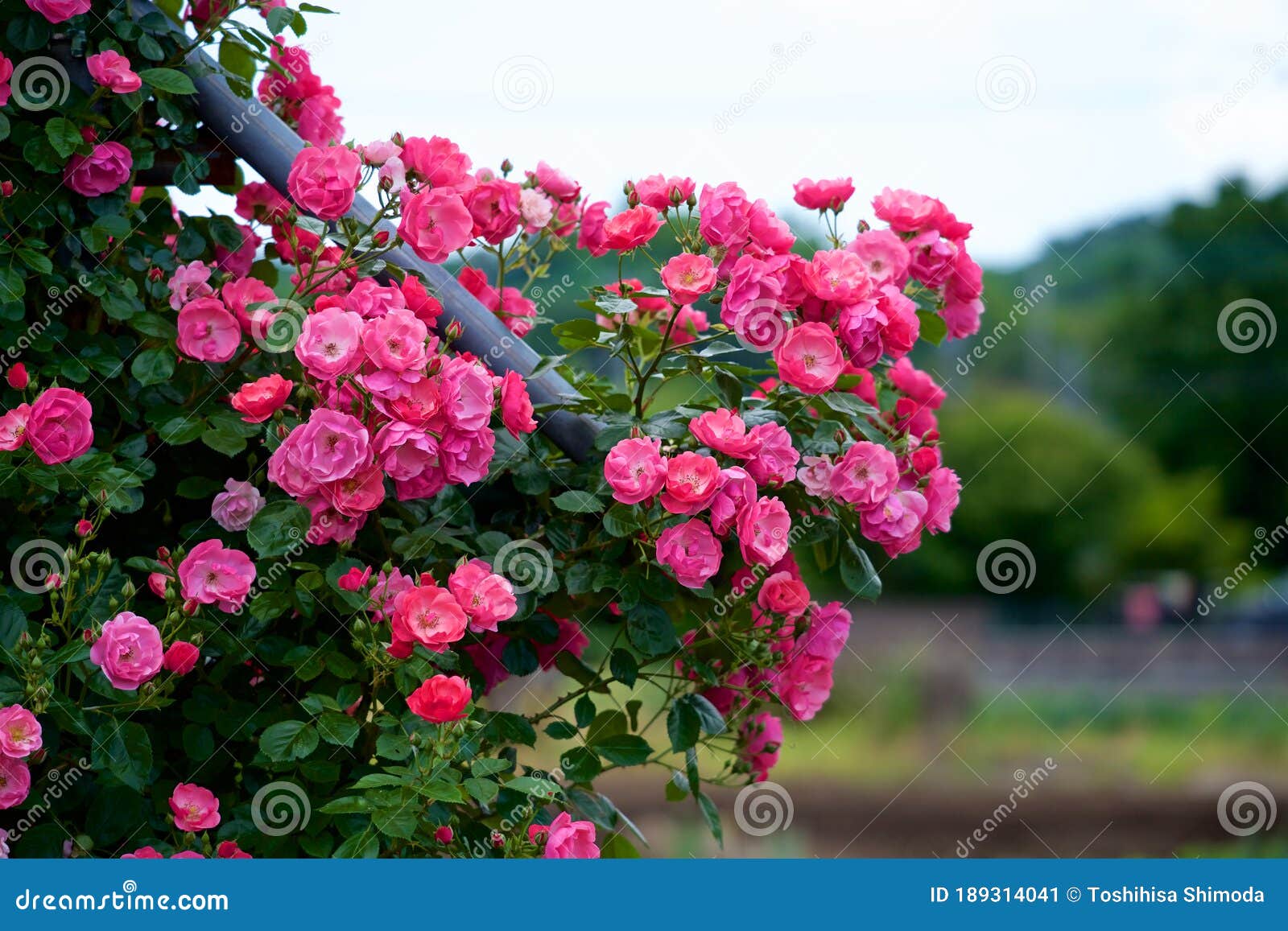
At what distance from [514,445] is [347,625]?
1.10 ft

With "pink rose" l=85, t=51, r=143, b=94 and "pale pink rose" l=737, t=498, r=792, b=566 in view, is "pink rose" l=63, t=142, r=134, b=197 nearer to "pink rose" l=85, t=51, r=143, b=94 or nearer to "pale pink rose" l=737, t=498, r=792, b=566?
"pink rose" l=85, t=51, r=143, b=94

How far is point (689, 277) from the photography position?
63.4 inches

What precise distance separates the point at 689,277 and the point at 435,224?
→ 0.35 meters

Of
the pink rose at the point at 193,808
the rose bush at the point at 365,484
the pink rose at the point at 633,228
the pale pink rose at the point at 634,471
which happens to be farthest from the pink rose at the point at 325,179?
the pink rose at the point at 193,808

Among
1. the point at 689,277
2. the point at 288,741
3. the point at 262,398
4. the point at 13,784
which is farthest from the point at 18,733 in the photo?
the point at 689,277

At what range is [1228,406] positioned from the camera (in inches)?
1000

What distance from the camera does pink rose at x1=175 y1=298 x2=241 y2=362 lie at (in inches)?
63.1

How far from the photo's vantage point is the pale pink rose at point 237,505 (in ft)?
5.09

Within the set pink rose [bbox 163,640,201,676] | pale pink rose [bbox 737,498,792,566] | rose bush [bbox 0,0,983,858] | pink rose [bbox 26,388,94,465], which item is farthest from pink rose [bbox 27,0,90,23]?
pale pink rose [bbox 737,498,792,566]

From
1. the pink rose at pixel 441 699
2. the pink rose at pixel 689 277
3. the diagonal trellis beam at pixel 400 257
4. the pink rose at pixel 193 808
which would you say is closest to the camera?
the pink rose at pixel 441 699

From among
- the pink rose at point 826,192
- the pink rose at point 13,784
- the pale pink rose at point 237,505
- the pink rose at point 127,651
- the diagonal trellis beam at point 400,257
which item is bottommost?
the pink rose at point 13,784

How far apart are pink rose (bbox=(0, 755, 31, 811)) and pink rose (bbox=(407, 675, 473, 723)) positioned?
0.49 metres

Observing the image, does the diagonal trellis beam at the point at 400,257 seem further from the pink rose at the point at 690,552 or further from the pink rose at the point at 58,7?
the pink rose at the point at 690,552

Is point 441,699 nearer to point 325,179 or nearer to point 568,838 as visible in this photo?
point 568,838
